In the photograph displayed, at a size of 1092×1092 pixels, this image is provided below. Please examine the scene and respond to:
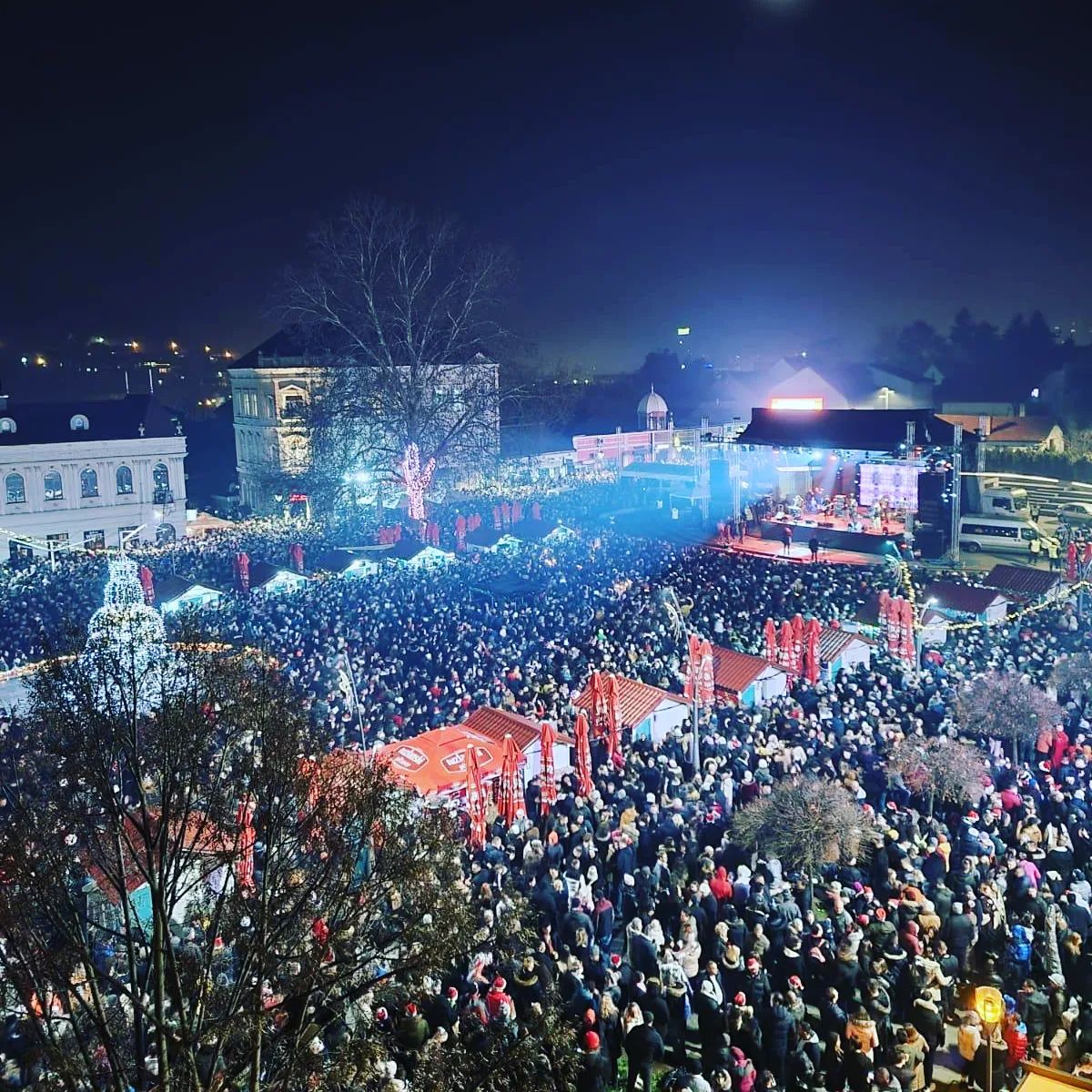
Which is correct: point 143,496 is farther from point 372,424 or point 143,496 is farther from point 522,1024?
point 522,1024

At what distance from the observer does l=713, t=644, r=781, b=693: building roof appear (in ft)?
56.4

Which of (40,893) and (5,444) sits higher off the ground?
(5,444)

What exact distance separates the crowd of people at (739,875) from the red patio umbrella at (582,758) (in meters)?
0.26

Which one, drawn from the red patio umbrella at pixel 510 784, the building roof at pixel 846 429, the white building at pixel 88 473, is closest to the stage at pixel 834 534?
the building roof at pixel 846 429

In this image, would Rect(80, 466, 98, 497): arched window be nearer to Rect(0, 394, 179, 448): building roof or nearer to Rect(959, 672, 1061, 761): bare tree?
Rect(0, 394, 179, 448): building roof

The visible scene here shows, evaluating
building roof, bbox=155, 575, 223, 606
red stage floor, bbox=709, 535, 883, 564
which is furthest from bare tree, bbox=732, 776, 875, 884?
red stage floor, bbox=709, 535, 883, 564

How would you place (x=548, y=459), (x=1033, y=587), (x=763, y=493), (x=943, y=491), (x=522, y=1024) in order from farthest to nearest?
(x=548, y=459), (x=763, y=493), (x=943, y=491), (x=1033, y=587), (x=522, y=1024)

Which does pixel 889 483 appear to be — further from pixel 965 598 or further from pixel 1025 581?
pixel 965 598

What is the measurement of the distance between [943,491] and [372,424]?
19.4 m

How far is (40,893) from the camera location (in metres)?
5.99

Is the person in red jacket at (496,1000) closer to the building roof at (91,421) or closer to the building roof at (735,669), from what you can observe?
the building roof at (735,669)

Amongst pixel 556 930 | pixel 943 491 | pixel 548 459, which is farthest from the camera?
pixel 548 459

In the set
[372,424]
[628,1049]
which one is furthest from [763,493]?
[628,1049]

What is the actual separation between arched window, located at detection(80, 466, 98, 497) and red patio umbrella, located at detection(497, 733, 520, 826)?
30726 millimetres
